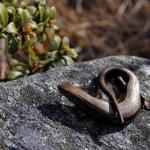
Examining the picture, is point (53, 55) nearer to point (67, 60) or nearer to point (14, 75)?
point (67, 60)

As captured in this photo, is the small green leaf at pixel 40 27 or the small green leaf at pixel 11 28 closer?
the small green leaf at pixel 11 28

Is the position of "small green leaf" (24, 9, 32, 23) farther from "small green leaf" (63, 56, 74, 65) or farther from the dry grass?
the dry grass

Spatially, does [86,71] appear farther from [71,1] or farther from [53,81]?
[71,1]

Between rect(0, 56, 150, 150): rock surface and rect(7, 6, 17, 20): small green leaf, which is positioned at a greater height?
rect(7, 6, 17, 20): small green leaf

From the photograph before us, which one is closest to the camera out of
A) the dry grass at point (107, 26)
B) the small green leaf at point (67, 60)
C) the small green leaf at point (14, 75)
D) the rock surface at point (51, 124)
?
the rock surface at point (51, 124)

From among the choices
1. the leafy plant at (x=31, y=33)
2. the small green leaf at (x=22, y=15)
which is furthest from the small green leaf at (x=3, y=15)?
the small green leaf at (x=22, y=15)

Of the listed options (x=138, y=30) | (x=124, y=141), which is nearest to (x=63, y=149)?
(x=124, y=141)

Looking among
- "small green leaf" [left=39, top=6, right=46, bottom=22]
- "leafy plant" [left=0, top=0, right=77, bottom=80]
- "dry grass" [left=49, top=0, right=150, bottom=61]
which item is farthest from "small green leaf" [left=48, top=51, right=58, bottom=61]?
"dry grass" [left=49, top=0, right=150, bottom=61]

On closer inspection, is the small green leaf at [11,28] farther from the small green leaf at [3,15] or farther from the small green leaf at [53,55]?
the small green leaf at [53,55]
